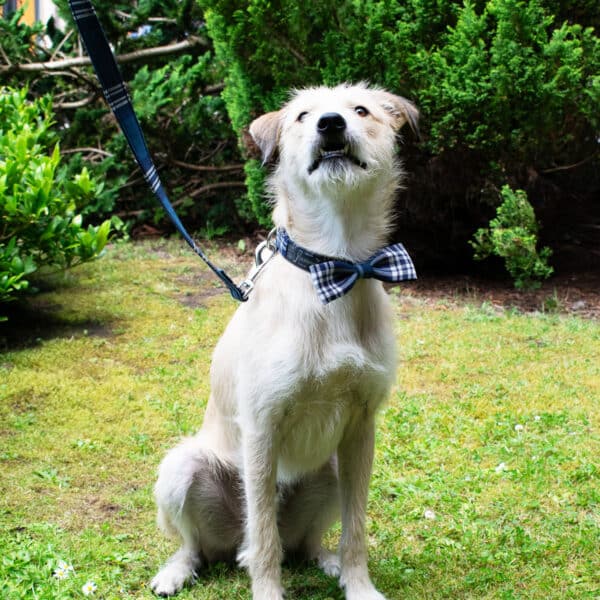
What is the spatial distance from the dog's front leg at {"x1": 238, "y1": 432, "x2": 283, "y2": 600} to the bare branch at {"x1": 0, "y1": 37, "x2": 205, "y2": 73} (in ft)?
25.7

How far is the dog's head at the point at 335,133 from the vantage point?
2.57 m

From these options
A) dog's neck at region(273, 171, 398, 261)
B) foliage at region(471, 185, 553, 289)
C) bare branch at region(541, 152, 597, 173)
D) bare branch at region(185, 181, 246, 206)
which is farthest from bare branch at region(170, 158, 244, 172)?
dog's neck at region(273, 171, 398, 261)

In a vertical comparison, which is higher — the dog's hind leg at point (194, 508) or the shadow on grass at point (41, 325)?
the dog's hind leg at point (194, 508)

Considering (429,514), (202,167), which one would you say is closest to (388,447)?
(429,514)

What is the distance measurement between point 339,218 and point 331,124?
36 cm

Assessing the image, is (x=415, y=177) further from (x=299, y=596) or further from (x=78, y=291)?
(x=299, y=596)

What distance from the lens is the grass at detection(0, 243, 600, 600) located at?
10.2 feet

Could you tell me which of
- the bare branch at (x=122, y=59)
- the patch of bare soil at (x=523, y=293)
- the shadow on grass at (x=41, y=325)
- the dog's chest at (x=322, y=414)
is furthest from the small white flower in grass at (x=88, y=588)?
the bare branch at (x=122, y=59)

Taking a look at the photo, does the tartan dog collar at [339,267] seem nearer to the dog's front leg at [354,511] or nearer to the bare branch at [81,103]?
the dog's front leg at [354,511]

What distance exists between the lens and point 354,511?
2893 millimetres

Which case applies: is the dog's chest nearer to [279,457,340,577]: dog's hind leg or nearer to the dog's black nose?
[279,457,340,577]: dog's hind leg

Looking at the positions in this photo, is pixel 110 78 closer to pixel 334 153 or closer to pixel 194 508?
pixel 334 153

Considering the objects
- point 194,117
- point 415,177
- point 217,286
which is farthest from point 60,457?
point 194,117

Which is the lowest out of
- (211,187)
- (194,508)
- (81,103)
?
(211,187)
